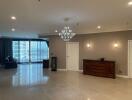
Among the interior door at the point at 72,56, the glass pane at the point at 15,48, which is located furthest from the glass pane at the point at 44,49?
the interior door at the point at 72,56

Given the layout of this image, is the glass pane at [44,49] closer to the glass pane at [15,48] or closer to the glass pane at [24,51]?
the glass pane at [24,51]

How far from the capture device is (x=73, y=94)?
523 centimetres

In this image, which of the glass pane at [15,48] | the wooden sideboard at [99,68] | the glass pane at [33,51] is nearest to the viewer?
the wooden sideboard at [99,68]

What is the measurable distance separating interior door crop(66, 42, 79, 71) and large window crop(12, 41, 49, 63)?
20.5 ft

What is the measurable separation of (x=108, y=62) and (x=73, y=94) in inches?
146

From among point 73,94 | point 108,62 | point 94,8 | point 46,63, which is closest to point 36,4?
point 94,8

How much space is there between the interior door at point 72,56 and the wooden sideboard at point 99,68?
48.1 inches

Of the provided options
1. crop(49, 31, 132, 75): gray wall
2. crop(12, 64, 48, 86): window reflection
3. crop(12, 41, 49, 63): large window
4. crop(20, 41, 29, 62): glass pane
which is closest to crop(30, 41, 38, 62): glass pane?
crop(12, 41, 49, 63): large window

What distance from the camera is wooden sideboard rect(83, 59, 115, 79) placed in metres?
8.05

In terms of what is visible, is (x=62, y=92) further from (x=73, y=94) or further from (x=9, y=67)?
(x=9, y=67)

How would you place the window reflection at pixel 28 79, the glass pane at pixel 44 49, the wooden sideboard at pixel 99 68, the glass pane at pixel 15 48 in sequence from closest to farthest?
1. the window reflection at pixel 28 79
2. the wooden sideboard at pixel 99 68
3. the glass pane at pixel 15 48
4. the glass pane at pixel 44 49

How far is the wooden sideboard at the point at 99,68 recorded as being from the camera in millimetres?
8052

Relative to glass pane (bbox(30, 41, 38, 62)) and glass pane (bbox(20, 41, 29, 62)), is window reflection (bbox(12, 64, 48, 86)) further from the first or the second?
glass pane (bbox(30, 41, 38, 62))

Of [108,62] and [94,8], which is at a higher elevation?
[94,8]
